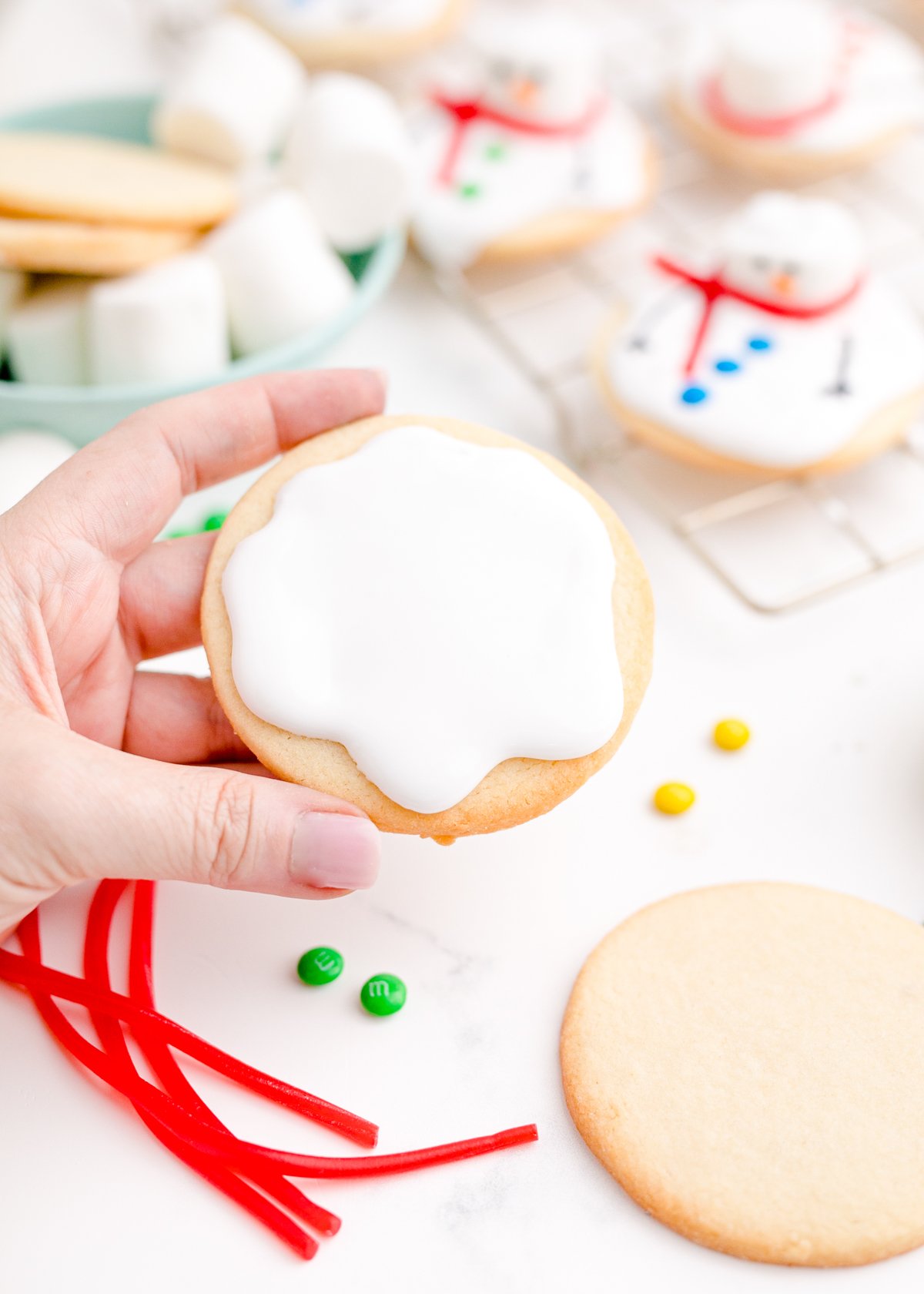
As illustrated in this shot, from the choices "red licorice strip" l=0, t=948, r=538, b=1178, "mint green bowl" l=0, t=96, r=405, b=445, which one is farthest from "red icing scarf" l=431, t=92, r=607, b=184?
"red licorice strip" l=0, t=948, r=538, b=1178

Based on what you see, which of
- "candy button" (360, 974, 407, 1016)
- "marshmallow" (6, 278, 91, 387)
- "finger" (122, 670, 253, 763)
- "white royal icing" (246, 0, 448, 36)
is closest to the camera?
"candy button" (360, 974, 407, 1016)

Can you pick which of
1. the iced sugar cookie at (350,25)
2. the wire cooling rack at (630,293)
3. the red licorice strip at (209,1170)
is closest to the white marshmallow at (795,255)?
the wire cooling rack at (630,293)

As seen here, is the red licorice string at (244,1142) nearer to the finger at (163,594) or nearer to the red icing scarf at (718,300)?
the finger at (163,594)

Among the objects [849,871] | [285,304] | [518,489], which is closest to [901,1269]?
[849,871]

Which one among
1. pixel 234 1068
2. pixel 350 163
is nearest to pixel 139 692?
pixel 234 1068

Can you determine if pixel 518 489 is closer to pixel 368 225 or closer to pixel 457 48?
pixel 368 225

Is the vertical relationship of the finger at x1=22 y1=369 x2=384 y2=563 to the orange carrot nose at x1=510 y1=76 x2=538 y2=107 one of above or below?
below

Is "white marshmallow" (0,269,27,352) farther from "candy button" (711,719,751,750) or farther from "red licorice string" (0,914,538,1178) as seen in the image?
"candy button" (711,719,751,750)
